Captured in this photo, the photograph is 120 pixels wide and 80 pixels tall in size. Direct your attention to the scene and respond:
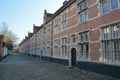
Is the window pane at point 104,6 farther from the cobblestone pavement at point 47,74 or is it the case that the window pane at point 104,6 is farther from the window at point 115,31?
the cobblestone pavement at point 47,74

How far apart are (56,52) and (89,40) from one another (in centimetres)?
1181

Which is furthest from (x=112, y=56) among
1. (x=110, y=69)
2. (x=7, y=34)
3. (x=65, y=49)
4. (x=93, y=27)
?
(x=7, y=34)

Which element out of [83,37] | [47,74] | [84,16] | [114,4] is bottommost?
[47,74]

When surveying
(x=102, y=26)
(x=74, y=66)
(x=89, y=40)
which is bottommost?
(x=74, y=66)

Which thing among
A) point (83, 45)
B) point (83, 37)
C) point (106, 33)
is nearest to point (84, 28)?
point (83, 37)

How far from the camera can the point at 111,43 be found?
13586mm

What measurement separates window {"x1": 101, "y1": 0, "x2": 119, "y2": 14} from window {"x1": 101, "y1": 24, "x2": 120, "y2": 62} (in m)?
1.29

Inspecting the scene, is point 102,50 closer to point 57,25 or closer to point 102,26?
point 102,26

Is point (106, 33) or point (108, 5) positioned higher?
point (108, 5)

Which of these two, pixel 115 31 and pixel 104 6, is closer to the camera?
pixel 115 31

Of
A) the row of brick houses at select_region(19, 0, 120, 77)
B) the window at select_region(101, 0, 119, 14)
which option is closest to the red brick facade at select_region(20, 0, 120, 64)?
the row of brick houses at select_region(19, 0, 120, 77)

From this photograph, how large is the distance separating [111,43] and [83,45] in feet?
15.8

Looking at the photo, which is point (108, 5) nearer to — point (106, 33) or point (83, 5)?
point (106, 33)

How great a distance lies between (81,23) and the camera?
18.6m
